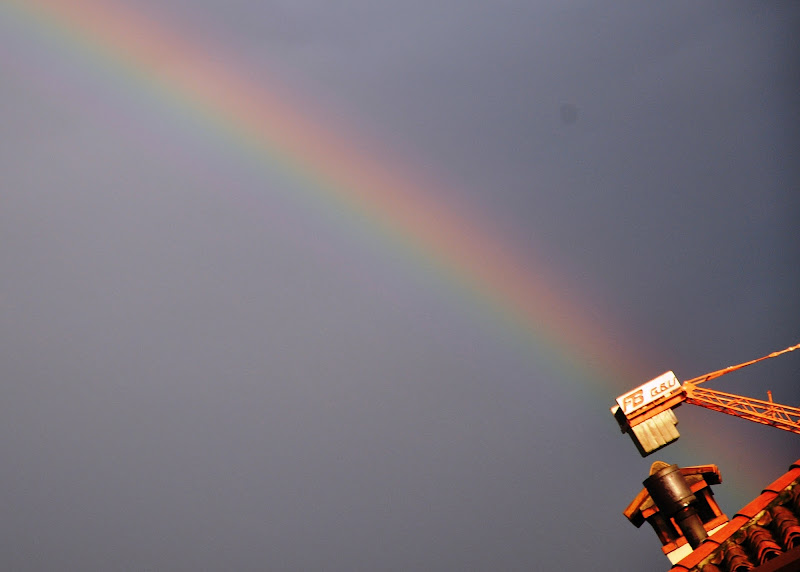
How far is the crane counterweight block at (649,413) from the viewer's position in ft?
→ 143

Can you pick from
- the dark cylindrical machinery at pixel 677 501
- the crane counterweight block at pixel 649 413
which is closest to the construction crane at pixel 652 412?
the crane counterweight block at pixel 649 413

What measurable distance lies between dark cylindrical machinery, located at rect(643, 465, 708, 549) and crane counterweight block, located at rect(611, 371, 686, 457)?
1121 centimetres

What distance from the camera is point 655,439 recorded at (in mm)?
43688

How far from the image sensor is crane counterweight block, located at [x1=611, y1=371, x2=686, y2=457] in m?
43.6

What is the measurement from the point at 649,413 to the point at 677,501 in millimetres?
12674

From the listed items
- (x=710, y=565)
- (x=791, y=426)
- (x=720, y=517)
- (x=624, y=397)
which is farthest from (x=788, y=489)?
(x=624, y=397)

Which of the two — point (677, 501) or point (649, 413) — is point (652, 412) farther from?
point (677, 501)

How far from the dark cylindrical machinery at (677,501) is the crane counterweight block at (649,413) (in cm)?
1121

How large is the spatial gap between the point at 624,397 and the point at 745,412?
21.1 ft

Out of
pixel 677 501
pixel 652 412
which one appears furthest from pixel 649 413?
pixel 677 501

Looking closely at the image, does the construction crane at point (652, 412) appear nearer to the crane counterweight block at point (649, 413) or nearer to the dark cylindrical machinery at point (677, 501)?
the crane counterweight block at point (649, 413)

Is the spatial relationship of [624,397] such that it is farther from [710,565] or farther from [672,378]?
[710,565]

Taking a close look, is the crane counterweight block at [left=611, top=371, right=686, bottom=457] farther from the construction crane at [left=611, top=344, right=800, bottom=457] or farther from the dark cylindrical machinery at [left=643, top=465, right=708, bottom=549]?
the dark cylindrical machinery at [left=643, top=465, right=708, bottom=549]

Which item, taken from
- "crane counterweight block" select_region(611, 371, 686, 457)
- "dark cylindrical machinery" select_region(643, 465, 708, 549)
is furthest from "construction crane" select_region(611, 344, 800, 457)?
"dark cylindrical machinery" select_region(643, 465, 708, 549)
